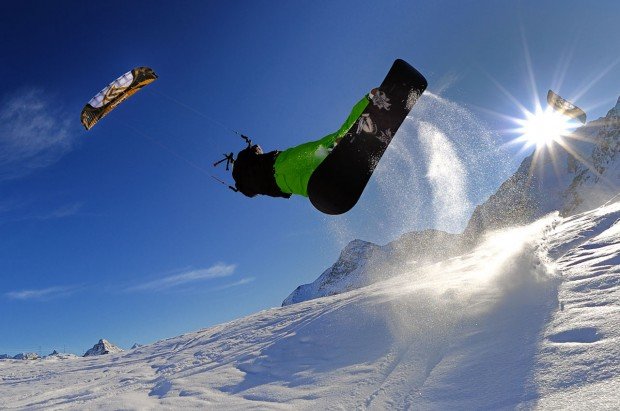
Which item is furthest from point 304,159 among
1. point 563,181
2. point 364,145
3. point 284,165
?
point 563,181

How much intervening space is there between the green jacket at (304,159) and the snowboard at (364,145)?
3.6 inches

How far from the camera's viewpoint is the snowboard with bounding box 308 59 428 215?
4520 mm

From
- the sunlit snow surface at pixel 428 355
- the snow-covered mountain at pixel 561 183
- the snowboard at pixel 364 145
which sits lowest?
the sunlit snow surface at pixel 428 355

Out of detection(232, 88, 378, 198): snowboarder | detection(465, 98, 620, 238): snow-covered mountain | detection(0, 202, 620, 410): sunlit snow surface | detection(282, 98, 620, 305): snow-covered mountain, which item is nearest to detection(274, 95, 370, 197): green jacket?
detection(232, 88, 378, 198): snowboarder

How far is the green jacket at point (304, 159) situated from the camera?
4.73 meters

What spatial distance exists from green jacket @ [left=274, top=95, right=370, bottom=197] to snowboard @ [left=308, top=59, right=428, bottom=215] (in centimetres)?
9

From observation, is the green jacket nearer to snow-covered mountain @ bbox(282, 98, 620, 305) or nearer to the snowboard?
the snowboard

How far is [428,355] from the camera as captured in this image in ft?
20.4

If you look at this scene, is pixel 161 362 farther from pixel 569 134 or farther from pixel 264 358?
pixel 569 134

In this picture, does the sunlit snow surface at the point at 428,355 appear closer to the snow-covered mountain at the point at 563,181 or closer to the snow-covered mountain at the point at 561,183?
the snow-covered mountain at the point at 561,183

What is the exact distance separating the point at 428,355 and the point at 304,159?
11.9 feet

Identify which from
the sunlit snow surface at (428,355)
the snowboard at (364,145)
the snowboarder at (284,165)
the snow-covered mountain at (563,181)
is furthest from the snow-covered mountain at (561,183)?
the snowboarder at (284,165)

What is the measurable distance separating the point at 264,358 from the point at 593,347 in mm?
6041

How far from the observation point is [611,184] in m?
85.4
